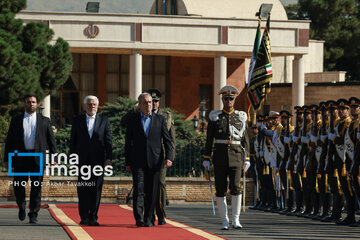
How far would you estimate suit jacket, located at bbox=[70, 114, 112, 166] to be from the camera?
14.1 metres

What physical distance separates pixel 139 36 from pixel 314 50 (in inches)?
613

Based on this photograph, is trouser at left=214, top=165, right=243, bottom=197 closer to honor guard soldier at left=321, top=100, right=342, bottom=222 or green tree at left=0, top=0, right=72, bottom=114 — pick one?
honor guard soldier at left=321, top=100, right=342, bottom=222

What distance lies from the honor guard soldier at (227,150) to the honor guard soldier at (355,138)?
213 cm

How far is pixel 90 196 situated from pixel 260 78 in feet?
26.9

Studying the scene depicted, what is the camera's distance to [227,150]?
45.5ft

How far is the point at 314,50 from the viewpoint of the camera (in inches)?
2218

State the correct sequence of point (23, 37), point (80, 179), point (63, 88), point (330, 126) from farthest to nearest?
point (63, 88), point (23, 37), point (330, 126), point (80, 179)

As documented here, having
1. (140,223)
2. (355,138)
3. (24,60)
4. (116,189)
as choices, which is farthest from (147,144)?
(24,60)

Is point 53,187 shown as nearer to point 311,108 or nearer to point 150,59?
point 311,108

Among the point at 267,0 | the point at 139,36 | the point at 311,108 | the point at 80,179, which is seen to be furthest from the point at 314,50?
the point at 80,179

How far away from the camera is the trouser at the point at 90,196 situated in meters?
14.0

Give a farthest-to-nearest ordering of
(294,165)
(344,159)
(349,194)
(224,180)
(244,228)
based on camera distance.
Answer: (294,165) < (344,159) < (349,194) < (244,228) < (224,180)

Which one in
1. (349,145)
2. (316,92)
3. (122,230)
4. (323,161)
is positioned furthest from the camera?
(316,92)

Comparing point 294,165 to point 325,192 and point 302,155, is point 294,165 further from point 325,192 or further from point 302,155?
point 325,192
